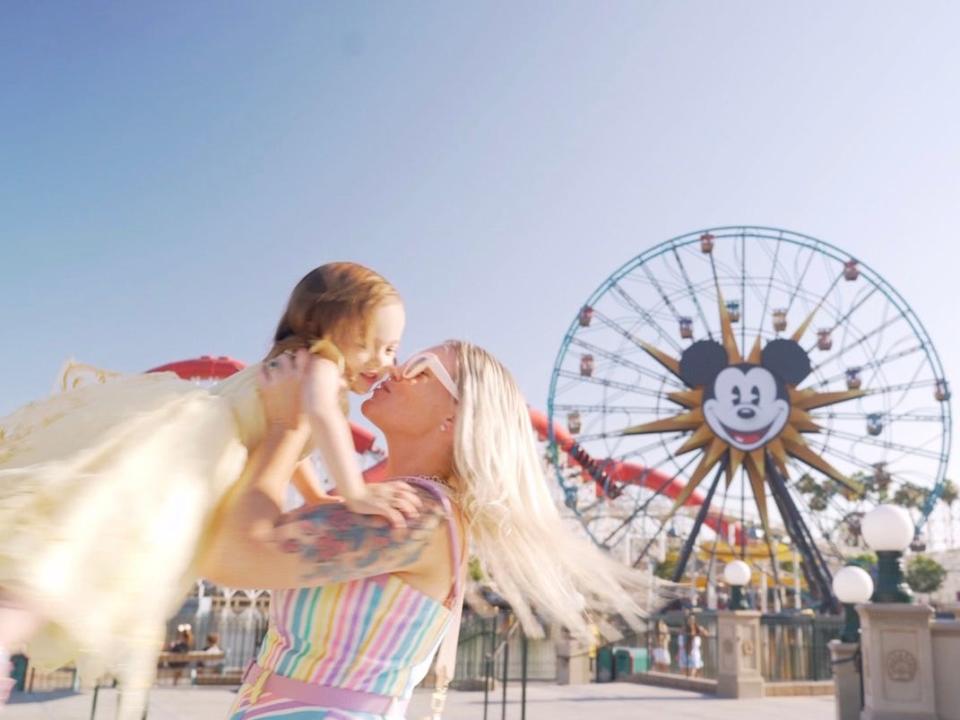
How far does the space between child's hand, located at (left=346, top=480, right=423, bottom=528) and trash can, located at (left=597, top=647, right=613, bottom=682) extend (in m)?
17.1

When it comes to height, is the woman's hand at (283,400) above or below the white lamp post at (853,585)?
above

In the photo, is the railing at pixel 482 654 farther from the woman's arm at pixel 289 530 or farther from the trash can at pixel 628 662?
the woman's arm at pixel 289 530

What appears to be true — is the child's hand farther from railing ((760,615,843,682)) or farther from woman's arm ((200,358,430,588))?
railing ((760,615,843,682))

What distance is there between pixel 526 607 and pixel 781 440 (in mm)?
23544

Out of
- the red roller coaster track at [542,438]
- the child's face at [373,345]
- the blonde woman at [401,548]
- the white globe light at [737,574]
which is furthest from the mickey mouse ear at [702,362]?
the child's face at [373,345]

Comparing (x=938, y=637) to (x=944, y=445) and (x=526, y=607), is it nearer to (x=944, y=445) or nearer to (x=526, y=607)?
(x=526, y=607)

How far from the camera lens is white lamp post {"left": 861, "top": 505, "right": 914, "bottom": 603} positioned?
7504 mm

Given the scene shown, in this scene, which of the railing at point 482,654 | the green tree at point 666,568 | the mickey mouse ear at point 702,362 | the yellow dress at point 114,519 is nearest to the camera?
the yellow dress at point 114,519

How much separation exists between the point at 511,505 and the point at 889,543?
23.2 ft

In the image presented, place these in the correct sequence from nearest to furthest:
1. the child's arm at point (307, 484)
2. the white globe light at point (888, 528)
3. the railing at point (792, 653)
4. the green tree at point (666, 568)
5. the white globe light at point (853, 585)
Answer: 1. the child's arm at point (307, 484)
2. the white globe light at point (888, 528)
3. the white globe light at point (853, 585)
4. the railing at point (792, 653)
5. the green tree at point (666, 568)

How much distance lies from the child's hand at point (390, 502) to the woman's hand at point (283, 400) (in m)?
0.19

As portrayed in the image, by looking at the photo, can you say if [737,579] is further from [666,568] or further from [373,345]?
[666,568]

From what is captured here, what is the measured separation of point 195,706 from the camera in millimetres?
10539

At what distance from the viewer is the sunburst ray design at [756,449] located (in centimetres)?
2372
